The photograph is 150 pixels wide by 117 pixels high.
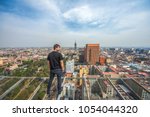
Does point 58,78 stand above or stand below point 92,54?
above

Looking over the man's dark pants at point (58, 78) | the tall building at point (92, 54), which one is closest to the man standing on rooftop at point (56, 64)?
the man's dark pants at point (58, 78)

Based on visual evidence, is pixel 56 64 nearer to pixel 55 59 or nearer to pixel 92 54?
pixel 55 59

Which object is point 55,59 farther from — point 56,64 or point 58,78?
point 58,78

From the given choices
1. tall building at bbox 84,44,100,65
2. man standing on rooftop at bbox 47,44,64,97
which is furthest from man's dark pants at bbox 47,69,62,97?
tall building at bbox 84,44,100,65

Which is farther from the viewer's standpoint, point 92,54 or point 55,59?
point 92,54

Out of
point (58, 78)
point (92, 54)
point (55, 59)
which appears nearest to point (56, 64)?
point (55, 59)

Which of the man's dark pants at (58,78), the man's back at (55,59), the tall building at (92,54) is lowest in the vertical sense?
the tall building at (92,54)

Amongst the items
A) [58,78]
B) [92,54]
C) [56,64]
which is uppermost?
[56,64]

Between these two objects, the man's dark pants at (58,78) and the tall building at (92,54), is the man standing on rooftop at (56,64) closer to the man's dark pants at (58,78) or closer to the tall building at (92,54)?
the man's dark pants at (58,78)

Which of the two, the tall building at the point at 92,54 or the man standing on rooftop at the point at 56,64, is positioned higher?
the man standing on rooftop at the point at 56,64
